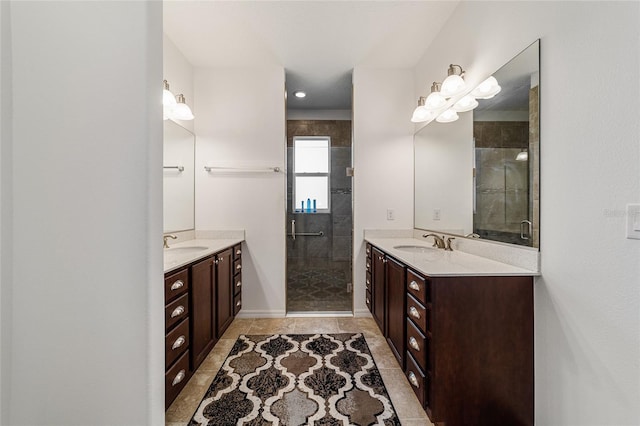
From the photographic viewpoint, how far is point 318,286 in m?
3.87

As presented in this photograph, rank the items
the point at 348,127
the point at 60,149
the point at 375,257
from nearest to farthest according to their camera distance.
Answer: the point at 60,149 < the point at 375,257 < the point at 348,127

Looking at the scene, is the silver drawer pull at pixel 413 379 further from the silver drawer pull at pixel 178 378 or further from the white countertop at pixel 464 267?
the silver drawer pull at pixel 178 378

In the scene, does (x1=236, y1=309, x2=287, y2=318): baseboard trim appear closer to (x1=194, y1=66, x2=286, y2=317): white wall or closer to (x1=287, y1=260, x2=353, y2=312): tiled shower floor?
(x1=194, y1=66, x2=286, y2=317): white wall

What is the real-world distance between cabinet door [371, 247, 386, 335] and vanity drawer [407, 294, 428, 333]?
1.91 ft

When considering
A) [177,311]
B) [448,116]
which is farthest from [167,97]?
[448,116]

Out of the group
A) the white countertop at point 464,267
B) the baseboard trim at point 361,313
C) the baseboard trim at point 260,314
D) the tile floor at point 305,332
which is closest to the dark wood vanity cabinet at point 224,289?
the tile floor at point 305,332

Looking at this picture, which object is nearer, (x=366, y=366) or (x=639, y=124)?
(x=639, y=124)

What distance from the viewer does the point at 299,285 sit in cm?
384

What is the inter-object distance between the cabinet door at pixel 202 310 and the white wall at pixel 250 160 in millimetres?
863

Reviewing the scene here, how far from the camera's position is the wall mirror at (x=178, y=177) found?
2.40m

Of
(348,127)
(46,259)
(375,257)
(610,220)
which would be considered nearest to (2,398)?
(46,259)

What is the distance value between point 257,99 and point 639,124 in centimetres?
284

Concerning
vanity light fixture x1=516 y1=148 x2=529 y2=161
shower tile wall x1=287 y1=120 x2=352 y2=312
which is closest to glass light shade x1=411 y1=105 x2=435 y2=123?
vanity light fixture x1=516 y1=148 x2=529 y2=161

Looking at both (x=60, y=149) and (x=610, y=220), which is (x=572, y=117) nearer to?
(x=610, y=220)
